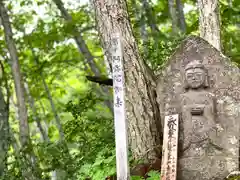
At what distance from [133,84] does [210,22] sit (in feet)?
5.86

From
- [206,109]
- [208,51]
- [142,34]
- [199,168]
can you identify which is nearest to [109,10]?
[208,51]

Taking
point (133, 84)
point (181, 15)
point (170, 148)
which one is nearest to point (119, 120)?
point (170, 148)

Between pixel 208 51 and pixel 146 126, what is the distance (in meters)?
1.29

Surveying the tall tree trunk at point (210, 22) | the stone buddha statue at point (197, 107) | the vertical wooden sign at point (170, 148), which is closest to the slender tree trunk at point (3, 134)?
the vertical wooden sign at point (170, 148)

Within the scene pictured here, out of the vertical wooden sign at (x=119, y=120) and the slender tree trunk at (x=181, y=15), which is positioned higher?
the slender tree trunk at (x=181, y=15)

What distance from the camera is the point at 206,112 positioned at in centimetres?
566

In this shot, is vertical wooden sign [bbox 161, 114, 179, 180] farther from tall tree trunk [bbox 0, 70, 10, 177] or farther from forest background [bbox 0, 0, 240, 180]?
tall tree trunk [bbox 0, 70, 10, 177]

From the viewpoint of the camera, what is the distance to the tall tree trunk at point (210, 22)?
22.4ft

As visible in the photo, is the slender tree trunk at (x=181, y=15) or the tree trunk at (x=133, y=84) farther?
the slender tree trunk at (x=181, y=15)

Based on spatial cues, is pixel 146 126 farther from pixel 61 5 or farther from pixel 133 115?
pixel 61 5

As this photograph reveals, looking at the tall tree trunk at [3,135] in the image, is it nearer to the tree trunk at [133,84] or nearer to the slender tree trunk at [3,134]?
the slender tree trunk at [3,134]

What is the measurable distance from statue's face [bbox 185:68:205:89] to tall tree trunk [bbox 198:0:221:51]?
1.25 metres

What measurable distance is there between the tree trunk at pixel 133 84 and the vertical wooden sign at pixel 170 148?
385mm

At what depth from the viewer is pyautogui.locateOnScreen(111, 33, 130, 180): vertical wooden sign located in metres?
4.82
